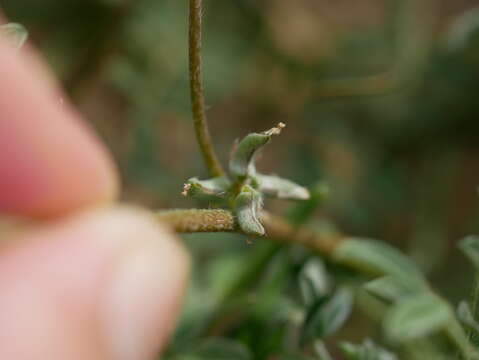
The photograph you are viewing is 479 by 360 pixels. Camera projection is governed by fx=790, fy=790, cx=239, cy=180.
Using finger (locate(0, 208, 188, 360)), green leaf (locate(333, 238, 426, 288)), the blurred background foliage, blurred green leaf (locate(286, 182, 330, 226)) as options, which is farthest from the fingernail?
the blurred background foliage

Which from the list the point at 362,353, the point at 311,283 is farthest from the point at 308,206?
the point at 362,353

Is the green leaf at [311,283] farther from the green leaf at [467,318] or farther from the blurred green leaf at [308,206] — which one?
the green leaf at [467,318]

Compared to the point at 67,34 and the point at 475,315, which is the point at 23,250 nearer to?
the point at 475,315

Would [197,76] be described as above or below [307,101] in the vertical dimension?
below

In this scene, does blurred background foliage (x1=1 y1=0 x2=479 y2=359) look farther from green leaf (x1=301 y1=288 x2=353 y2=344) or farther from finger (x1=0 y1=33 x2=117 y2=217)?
finger (x1=0 y1=33 x2=117 y2=217)

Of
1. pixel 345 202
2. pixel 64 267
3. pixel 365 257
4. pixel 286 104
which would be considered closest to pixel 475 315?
pixel 365 257

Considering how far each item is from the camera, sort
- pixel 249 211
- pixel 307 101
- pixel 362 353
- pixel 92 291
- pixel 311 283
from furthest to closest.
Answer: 1. pixel 307 101
2. pixel 311 283
3. pixel 362 353
4. pixel 249 211
5. pixel 92 291

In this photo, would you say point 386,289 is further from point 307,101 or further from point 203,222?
point 307,101
